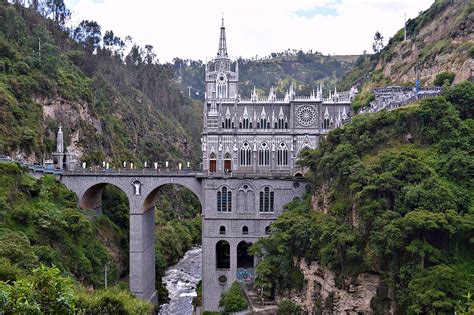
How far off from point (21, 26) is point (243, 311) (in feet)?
156

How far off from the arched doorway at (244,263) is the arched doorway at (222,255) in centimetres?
108

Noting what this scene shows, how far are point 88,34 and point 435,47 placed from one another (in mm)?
57472

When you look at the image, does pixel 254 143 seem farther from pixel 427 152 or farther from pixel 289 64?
pixel 289 64

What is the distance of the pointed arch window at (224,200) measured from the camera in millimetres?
59375

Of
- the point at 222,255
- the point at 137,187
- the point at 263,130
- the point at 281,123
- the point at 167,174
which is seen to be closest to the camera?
the point at 137,187

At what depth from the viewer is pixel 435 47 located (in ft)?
236

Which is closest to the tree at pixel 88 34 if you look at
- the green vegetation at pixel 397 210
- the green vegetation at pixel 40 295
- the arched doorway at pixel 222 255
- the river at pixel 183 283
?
the river at pixel 183 283

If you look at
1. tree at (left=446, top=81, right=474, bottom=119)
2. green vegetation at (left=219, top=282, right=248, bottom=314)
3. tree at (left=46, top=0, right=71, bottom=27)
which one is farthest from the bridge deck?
tree at (left=46, top=0, right=71, bottom=27)

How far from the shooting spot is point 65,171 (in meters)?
61.2

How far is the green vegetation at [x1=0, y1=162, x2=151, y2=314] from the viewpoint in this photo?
35.9m

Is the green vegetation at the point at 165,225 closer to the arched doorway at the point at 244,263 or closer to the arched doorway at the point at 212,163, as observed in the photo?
the arched doorway at the point at 212,163

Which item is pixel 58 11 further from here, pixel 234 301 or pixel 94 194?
pixel 234 301

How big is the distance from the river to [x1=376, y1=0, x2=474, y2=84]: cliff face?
1263 inches

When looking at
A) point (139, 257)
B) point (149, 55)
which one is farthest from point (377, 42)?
point (139, 257)
